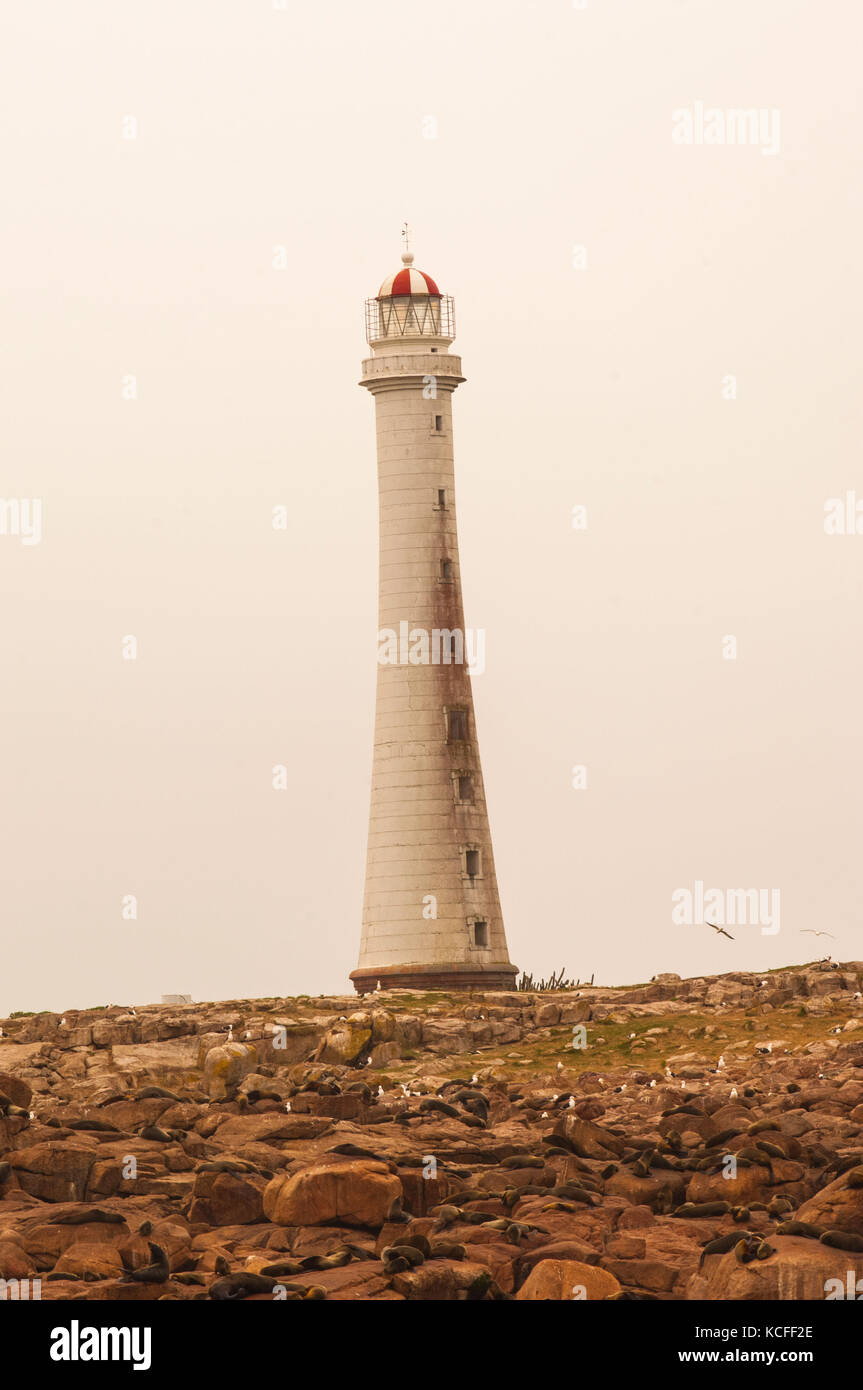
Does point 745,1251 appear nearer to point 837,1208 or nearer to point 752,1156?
point 837,1208

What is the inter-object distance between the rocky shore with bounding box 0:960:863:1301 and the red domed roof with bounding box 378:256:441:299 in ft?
63.8

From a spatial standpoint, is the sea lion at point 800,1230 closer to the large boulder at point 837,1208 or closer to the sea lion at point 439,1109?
the large boulder at point 837,1208

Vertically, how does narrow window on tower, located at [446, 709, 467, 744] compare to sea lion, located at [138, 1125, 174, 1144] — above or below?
above

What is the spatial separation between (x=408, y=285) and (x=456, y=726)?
1015 centimetres

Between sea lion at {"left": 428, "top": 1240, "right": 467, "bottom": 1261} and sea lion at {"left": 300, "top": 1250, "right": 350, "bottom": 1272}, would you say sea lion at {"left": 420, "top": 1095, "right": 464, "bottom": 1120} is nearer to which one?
sea lion at {"left": 428, "top": 1240, "right": 467, "bottom": 1261}

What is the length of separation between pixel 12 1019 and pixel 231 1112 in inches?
727

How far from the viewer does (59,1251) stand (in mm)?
29516

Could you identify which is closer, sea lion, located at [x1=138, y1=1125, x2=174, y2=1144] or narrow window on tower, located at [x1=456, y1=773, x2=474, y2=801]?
sea lion, located at [x1=138, y1=1125, x2=174, y2=1144]

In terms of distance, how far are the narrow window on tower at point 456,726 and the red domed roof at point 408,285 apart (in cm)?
962

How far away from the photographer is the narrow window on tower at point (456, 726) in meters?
60.3

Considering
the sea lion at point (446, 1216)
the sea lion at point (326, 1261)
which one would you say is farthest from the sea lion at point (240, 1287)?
the sea lion at point (446, 1216)

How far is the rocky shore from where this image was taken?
92.5ft

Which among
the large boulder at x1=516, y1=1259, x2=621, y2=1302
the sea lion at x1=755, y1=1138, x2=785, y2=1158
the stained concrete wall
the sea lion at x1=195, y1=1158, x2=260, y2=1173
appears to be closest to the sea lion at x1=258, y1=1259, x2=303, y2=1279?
the large boulder at x1=516, y1=1259, x2=621, y2=1302
